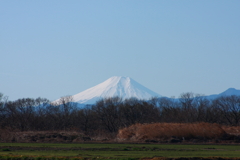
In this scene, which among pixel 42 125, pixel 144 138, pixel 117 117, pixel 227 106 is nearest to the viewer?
pixel 144 138

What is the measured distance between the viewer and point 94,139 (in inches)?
1860

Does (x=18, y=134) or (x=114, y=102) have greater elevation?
(x=114, y=102)

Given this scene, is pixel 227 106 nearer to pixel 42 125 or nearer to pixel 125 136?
pixel 42 125

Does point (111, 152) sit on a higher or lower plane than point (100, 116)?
lower

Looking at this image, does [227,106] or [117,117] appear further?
[227,106]

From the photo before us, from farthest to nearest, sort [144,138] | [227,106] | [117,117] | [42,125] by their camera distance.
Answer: [227,106] → [117,117] → [42,125] → [144,138]

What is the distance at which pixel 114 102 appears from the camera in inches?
3524

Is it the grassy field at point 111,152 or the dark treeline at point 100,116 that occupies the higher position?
the dark treeline at point 100,116

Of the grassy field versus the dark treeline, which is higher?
the dark treeline

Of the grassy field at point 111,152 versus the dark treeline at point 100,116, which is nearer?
the grassy field at point 111,152

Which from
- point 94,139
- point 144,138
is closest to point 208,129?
point 144,138

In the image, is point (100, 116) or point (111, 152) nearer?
point (111, 152)

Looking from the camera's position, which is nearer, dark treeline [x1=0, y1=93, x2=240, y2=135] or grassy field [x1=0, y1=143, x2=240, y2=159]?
grassy field [x1=0, y1=143, x2=240, y2=159]

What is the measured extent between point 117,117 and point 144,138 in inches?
1410
